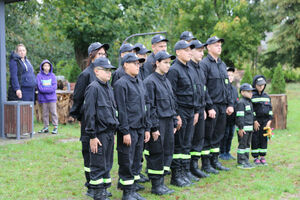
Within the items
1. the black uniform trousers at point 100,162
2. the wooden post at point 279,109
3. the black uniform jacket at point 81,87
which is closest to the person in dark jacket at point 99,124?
the black uniform trousers at point 100,162

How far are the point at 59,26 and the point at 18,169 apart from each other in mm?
11904

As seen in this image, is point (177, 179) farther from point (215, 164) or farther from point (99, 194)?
point (99, 194)

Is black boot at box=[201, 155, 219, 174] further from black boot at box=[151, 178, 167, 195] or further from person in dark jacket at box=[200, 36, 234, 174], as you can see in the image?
black boot at box=[151, 178, 167, 195]

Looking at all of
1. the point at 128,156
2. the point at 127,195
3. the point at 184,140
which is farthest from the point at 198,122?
the point at 127,195

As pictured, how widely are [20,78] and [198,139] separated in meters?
5.36

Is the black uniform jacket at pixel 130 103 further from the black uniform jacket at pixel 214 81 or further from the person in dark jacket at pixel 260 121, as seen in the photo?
the person in dark jacket at pixel 260 121

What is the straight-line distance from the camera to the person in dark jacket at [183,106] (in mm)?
6781

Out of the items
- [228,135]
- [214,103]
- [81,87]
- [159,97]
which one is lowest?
[228,135]

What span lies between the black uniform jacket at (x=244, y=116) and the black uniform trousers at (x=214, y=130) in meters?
0.45

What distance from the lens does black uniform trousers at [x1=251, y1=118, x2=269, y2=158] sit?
8.41 meters

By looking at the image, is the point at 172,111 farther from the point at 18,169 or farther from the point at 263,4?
the point at 263,4

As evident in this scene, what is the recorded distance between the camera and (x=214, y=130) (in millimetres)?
7867

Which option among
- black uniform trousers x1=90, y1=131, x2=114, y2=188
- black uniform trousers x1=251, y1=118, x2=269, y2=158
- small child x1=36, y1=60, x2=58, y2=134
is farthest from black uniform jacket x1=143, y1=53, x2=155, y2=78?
small child x1=36, y1=60, x2=58, y2=134

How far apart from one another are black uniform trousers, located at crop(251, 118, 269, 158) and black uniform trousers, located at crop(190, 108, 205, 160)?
1634mm
